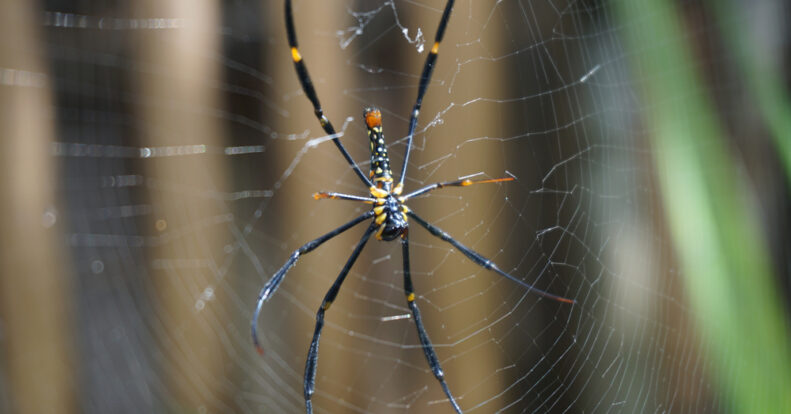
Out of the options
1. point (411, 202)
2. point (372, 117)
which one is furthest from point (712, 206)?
point (372, 117)

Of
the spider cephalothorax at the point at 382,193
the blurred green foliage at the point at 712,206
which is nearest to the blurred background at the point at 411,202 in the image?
the blurred green foliage at the point at 712,206

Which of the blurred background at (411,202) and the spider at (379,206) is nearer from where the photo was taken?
the spider at (379,206)

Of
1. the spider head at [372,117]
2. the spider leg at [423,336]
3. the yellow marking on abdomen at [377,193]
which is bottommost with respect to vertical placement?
the spider leg at [423,336]

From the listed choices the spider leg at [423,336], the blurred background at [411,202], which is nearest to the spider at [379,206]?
the spider leg at [423,336]

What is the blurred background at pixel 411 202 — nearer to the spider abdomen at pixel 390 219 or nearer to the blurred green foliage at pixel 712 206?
the blurred green foliage at pixel 712 206

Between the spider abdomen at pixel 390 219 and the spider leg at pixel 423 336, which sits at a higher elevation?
the spider abdomen at pixel 390 219

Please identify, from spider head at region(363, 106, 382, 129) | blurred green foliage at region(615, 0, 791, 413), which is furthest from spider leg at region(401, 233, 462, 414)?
blurred green foliage at region(615, 0, 791, 413)

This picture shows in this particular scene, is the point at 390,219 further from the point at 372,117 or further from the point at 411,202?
the point at 411,202

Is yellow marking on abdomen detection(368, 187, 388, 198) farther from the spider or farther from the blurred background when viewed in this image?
the blurred background
